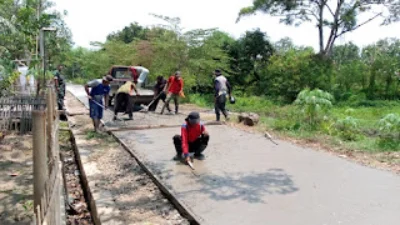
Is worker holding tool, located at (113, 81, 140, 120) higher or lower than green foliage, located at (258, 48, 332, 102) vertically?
lower

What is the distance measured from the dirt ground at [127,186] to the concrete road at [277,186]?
243mm

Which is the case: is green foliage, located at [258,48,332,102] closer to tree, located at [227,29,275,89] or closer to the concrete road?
tree, located at [227,29,275,89]

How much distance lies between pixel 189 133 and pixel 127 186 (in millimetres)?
1436

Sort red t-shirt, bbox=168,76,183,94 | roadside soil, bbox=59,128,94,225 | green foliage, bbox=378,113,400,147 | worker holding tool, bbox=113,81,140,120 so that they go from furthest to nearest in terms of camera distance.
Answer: red t-shirt, bbox=168,76,183,94 < worker holding tool, bbox=113,81,140,120 < green foliage, bbox=378,113,400,147 < roadside soil, bbox=59,128,94,225

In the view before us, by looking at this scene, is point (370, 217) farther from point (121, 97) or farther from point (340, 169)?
point (121, 97)

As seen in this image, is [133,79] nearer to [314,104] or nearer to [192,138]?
[314,104]

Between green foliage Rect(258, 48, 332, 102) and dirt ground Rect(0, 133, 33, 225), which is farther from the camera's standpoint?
green foliage Rect(258, 48, 332, 102)

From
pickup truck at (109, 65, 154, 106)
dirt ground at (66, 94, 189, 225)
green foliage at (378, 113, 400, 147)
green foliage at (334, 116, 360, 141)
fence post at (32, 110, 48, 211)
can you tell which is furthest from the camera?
pickup truck at (109, 65, 154, 106)

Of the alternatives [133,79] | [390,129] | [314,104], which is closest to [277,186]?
[390,129]

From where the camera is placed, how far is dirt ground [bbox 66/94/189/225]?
4.24m

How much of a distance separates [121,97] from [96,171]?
4964 millimetres

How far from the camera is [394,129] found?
7418 mm

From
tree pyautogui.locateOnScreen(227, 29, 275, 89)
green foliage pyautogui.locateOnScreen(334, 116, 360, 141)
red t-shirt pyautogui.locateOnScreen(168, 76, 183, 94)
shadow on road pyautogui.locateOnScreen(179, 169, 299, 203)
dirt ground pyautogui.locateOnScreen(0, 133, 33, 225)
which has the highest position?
tree pyautogui.locateOnScreen(227, 29, 275, 89)

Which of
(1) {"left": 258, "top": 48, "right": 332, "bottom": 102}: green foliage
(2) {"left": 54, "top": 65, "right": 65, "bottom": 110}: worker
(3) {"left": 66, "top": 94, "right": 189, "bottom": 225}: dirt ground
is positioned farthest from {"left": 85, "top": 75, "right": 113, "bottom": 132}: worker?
(1) {"left": 258, "top": 48, "right": 332, "bottom": 102}: green foliage
